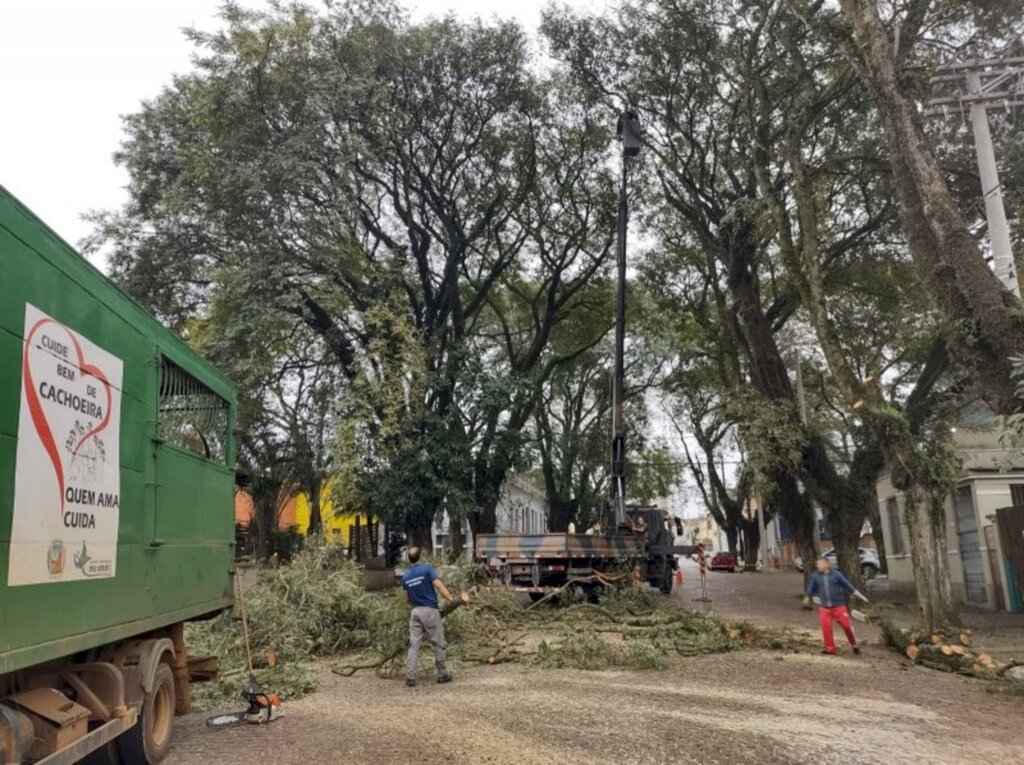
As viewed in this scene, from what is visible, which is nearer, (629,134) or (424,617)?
(424,617)

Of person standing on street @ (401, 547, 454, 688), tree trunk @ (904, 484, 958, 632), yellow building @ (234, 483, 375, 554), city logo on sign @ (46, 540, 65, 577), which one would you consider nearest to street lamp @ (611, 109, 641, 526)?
tree trunk @ (904, 484, 958, 632)

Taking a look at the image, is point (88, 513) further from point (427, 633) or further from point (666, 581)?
point (666, 581)

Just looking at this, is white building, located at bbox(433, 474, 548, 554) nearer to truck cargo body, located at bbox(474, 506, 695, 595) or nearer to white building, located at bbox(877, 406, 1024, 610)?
white building, located at bbox(877, 406, 1024, 610)

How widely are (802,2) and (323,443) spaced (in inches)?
689

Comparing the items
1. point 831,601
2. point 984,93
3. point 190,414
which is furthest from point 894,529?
point 190,414

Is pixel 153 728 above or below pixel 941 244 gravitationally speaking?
below

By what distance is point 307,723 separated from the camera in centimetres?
752

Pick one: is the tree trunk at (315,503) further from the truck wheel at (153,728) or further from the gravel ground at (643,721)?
the truck wheel at (153,728)

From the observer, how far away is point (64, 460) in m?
4.51

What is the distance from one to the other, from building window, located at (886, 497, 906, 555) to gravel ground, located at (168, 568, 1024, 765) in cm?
1697

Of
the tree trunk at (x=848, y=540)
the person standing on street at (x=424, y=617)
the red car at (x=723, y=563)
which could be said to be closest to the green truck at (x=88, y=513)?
the person standing on street at (x=424, y=617)

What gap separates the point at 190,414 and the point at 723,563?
4173cm

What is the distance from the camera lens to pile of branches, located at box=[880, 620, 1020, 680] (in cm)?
976

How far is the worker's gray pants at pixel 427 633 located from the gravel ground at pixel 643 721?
31 centimetres
